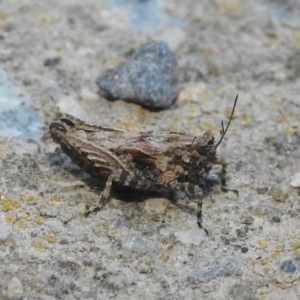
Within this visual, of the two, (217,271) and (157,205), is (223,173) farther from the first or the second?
(217,271)

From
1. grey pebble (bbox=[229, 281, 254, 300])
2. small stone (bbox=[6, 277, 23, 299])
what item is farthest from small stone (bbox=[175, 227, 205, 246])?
small stone (bbox=[6, 277, 23, 299])

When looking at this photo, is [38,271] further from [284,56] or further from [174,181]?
[284,56]

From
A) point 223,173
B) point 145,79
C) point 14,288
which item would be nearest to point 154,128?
point 145,79

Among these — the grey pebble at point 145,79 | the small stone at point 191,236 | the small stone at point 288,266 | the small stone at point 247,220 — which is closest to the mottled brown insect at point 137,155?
the small stone at point 191,236

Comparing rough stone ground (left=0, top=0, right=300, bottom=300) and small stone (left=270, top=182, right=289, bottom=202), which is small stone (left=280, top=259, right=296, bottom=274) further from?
small stone (left=270, top=182, right=289, bottom=202)

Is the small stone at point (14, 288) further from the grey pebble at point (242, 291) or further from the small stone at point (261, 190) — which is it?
the small stone at point (261, 190)

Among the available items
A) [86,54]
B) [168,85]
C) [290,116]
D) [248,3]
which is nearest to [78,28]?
[86,54]

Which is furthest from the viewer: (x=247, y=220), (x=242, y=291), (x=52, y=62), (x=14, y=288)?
(x=52, y=62)
